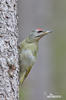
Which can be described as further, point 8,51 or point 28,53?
point 28,53

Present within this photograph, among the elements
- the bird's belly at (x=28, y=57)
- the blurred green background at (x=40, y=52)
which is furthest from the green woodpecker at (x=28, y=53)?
the blurred green background at (x=40, y=52)

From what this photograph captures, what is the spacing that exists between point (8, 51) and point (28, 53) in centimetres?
105

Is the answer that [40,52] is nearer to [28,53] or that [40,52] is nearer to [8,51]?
[28,53]

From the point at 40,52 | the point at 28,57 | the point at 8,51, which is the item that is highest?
the point at 8,51

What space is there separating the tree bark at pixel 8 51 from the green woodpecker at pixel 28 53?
65 centimetres

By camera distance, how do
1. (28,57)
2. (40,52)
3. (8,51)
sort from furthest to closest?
(40,52) → (28,57) → (8,51)

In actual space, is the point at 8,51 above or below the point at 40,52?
above

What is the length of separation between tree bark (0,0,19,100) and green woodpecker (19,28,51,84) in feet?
2.14

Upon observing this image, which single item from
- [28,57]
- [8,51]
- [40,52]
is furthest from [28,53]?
[40,52]

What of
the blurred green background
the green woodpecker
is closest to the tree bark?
the green woodpecker

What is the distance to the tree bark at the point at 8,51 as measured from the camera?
164 inches

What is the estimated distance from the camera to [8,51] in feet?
14.1

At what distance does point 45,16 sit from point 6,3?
178 inches

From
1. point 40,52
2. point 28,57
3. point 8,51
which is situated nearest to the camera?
point 8,51
